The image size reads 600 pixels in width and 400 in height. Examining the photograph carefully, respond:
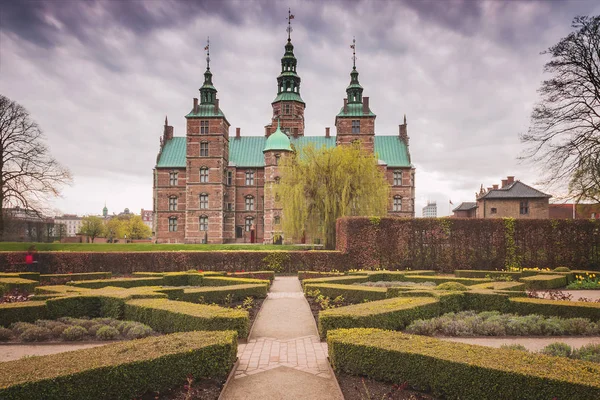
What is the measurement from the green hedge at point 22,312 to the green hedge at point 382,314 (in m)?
6.59

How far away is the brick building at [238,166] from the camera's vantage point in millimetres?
48531

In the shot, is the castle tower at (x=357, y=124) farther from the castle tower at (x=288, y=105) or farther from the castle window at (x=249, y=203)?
the castle window at (x=249, y=203)

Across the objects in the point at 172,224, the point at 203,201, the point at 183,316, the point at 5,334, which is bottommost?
the point at 5,334

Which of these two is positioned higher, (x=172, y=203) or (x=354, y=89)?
(x=354, y=89)

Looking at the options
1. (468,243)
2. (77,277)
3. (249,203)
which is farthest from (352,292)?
(249,203)

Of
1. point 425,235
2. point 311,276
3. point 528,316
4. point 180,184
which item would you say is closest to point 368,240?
point 425,235

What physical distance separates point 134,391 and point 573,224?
22649 millimetres

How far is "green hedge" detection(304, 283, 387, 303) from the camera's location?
40.4 ft

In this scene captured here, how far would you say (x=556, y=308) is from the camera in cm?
1016

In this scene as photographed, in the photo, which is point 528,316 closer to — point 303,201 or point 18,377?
point 18,377

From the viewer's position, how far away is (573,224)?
21.8 meters

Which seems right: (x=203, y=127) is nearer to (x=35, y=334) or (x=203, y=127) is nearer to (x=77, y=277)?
(x=77, y=277)

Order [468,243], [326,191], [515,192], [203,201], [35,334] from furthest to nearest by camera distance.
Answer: [515,192] < [203,201] < [326,191] < [468,243] < [35,334]

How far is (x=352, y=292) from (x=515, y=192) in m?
47.7
